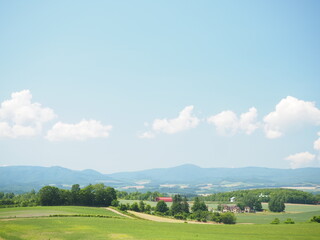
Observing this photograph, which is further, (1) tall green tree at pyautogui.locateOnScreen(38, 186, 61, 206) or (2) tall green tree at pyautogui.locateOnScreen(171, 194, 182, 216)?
(2) tall green tree at pyautogui.locateOnScreen(171, 194, 182, 216)

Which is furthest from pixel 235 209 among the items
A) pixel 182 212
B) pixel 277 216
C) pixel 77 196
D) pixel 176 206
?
pixel 77 196

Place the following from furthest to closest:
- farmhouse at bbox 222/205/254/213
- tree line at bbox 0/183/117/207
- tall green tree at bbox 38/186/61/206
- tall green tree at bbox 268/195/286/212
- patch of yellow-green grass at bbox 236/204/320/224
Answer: tall green tree at bbox 268/195/286/212, farmhouse at bbox 222/205/254/213, tree line at bbox 0/183/117/207, tall green tree at bbox 38/186/61/206, patch of yellow-green grass at bbox 236/204/320/224

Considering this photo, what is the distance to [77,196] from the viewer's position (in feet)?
362

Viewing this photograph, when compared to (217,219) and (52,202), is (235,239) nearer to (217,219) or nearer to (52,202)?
(217,219)

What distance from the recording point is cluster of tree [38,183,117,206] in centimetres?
10591

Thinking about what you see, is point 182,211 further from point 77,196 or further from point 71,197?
point 71,197

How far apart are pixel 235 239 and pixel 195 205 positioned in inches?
3125

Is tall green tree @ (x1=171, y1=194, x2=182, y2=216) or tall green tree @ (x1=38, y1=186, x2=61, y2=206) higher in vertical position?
tall green tree @ (x1=38, y1=186, x2=61, y2=206)

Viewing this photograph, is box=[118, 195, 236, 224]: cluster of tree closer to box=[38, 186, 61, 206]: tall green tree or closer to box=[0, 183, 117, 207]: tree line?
box=[0, 183, 117, 207]: tree line

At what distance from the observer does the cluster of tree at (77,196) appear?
347ft

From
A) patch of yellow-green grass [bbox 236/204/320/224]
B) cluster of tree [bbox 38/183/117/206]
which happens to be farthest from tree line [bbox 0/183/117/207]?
patch of yellow-green grass [bbox 236/204/320/224]

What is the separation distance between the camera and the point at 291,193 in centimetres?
17238

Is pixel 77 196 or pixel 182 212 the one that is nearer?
pixel 77 196

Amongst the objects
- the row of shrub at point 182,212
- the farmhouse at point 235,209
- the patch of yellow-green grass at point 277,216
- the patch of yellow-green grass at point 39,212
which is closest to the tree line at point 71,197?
the row of shrub at point 182,212
